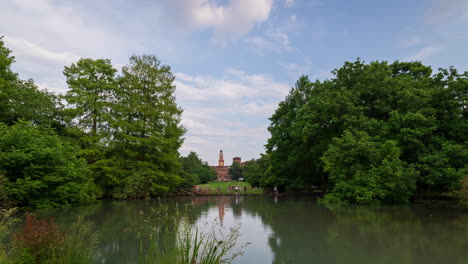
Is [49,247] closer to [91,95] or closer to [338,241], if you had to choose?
[338,241]

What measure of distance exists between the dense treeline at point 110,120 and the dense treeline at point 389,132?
11733 mm

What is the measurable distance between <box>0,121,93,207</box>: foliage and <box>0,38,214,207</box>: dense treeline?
0.68 m

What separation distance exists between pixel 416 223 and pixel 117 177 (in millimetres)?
20324

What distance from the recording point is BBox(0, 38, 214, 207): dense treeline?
18.2 metres

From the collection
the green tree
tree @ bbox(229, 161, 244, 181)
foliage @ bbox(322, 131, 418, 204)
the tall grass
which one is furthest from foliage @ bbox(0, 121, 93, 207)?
tree @ bbox(229, 161, 244, 181)

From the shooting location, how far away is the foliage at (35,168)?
13.3 meters

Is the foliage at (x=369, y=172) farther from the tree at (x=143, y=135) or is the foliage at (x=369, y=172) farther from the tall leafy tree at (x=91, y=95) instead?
the tall leafy tree at (x=91, y=95)

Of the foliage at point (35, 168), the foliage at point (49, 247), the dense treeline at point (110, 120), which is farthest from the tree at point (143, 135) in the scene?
the foliage at point (49, 247)

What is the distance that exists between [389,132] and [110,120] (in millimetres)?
20654

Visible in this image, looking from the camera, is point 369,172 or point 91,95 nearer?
point 369,172

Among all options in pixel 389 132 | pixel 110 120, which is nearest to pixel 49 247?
pixel 389 132

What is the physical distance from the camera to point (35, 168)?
14.1 metres

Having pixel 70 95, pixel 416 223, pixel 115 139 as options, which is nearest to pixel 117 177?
pixel 115 139

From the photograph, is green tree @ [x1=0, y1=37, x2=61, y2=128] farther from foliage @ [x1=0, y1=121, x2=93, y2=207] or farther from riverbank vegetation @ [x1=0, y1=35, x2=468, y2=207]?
foliage @ [x1=0, y1=121, x2=93, y2=207]
